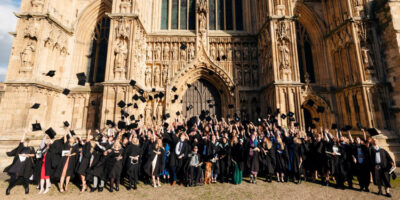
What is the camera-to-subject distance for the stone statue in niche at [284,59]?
11.2 m

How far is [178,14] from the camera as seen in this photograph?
1454cm

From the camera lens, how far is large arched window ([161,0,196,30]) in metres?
14.5

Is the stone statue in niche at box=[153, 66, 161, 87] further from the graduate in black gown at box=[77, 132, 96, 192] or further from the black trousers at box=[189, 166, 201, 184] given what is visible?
the black trousers at box=[189, 166, 201, 184]

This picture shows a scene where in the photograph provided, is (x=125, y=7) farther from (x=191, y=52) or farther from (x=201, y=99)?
(x=201, y=99)

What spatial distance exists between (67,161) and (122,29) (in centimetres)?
835

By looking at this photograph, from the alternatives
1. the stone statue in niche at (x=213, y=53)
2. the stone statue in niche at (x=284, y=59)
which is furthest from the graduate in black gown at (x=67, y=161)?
the stone statue in niche at (x=284, y=59)

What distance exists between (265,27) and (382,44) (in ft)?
22.6

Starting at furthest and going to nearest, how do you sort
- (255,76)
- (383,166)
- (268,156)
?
(255,76) < (268,156) < (383,166)

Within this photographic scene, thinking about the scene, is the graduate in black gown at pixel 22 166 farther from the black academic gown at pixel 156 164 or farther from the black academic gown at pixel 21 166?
the black academic gown at pixel 156 164

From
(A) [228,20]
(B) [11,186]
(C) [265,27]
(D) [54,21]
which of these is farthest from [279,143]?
(D) [54,21]

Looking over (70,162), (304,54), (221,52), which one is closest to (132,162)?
(70,162)

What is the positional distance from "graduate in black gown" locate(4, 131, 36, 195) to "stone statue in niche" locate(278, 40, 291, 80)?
1272 centimetres

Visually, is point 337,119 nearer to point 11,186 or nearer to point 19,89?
point 11,186

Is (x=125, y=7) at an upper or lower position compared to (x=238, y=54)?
upper
